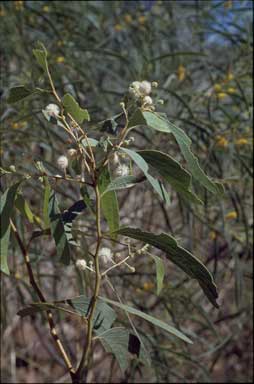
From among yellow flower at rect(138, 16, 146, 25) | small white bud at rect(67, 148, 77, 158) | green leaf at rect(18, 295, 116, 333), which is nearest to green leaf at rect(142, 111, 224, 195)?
small white bud at rect(67, 148, 77, 158)

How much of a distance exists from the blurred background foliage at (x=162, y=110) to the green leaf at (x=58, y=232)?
78 cm

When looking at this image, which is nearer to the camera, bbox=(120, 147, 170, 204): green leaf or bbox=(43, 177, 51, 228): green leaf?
bbox=(120, 147, 170, 204): green leaf

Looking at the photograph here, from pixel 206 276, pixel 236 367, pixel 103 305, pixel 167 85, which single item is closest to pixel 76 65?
pixel 167 85

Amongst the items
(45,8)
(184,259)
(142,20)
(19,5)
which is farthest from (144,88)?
(142,20)

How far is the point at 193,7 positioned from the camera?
2854 millimetres

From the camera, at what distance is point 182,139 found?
2.82ft

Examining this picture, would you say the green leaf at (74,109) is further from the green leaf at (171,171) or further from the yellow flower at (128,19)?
the yellow flower at (128,19)

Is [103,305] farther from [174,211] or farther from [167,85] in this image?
[174,211]

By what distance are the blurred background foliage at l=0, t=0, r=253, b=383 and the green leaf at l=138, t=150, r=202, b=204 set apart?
87cm

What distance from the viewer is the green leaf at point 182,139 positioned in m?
0.82

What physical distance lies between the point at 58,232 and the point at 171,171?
0.18 m

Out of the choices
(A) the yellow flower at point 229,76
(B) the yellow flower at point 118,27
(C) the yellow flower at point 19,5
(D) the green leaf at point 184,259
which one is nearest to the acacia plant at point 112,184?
(D) the green leaf at point 184,259

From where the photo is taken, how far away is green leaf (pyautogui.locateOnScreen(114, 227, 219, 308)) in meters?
0.85

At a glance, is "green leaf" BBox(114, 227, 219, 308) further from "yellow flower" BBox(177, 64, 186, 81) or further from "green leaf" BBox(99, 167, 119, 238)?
"yellow flower" BBox(177, 64, 186, 81)
